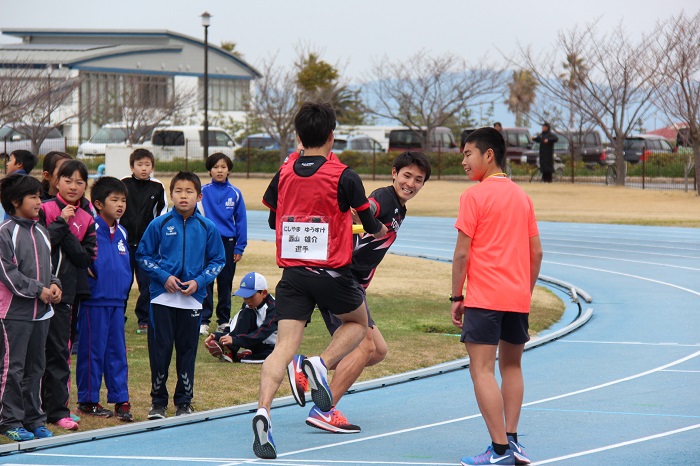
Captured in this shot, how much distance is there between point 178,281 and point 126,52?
64562mm

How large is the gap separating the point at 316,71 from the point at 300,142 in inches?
2057

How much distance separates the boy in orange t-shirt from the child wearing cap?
3.72 metres

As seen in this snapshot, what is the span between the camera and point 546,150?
38.2 m

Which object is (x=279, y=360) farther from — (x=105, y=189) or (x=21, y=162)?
(x=21, y=162)

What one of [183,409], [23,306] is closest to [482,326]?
[183,409]

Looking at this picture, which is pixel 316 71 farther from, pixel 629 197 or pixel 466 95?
pixel 629 197

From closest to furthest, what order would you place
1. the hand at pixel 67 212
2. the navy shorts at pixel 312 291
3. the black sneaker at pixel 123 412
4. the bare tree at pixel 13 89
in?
1. the navy shorts at pixel 312 291
2. the hand at pixel 67 212
3. the black sneaker at pixel 123 412
4. the bare tree at pixel 13 89

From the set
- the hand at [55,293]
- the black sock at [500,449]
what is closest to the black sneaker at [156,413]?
the hand at [55,293]

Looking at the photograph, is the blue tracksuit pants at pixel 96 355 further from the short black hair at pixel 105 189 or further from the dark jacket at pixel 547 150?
the dark jacket at pixel 547 150

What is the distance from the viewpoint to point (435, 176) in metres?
43.1

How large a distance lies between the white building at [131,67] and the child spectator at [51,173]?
45.7 m

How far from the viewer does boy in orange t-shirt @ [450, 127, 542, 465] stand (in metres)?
6.35

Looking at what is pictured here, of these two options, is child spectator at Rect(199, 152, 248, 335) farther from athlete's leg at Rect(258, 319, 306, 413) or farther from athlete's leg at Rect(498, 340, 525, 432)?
athlete's leg at Rect(498, 340, 525, 432)

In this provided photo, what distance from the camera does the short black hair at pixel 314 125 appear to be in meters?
6.71
